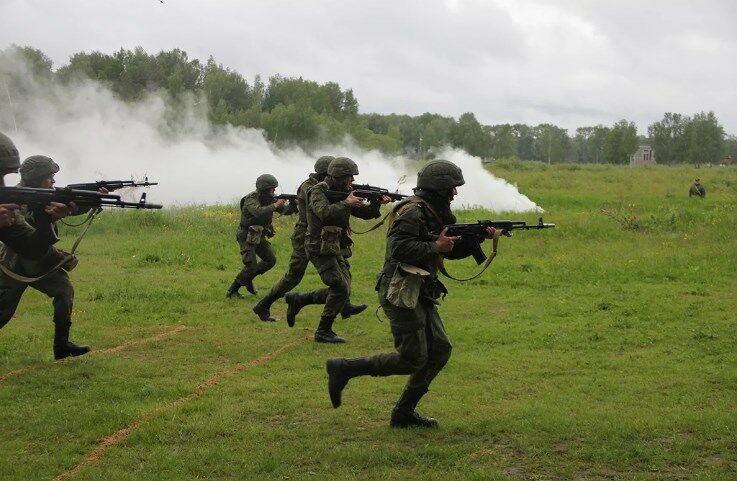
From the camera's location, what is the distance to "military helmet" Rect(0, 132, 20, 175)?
8512 millimetres

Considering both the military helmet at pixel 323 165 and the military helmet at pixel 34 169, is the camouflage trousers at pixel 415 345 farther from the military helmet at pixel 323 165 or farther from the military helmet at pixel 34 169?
the military helmet at pixel 323 165

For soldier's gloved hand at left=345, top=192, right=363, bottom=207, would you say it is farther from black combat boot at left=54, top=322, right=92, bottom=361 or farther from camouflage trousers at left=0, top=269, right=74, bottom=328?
black combat boot at left=54, top=322, right=92, bottom=361

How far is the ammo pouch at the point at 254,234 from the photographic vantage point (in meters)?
13.6

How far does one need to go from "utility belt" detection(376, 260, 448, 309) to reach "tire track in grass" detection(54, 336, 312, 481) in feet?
7.57

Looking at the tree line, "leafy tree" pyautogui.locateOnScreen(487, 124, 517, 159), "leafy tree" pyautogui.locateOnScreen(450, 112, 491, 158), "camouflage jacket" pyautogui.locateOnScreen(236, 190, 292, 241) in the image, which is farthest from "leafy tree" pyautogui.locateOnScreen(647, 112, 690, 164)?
"camouflage jacket" pyautogui.locateOnScreen(236, 190, 292, 241)

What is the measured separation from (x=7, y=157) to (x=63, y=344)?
7.06ft

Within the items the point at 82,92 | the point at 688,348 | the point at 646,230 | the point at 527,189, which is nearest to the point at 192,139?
the point at 82,92

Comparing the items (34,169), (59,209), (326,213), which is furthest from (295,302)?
(34,169)

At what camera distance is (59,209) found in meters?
8.19

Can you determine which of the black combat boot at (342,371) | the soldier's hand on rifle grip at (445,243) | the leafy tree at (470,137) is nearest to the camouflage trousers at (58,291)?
the black combat boot at (342,371)

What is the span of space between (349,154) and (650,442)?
123ft

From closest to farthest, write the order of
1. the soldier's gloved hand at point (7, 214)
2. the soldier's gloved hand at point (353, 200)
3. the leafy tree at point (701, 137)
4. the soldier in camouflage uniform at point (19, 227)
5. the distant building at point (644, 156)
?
the soldier's gloved hand at point (7, 214) < the soldier in camouflage uniform at point (19, 227) < the soldier's gloved hand at point (353, 200) < the leafy tree at point (701, 137) < the distant building at point (644, 156)

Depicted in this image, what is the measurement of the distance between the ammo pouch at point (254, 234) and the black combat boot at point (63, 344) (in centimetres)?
499

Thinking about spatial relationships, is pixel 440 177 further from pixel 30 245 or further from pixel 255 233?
pixel 255 233
